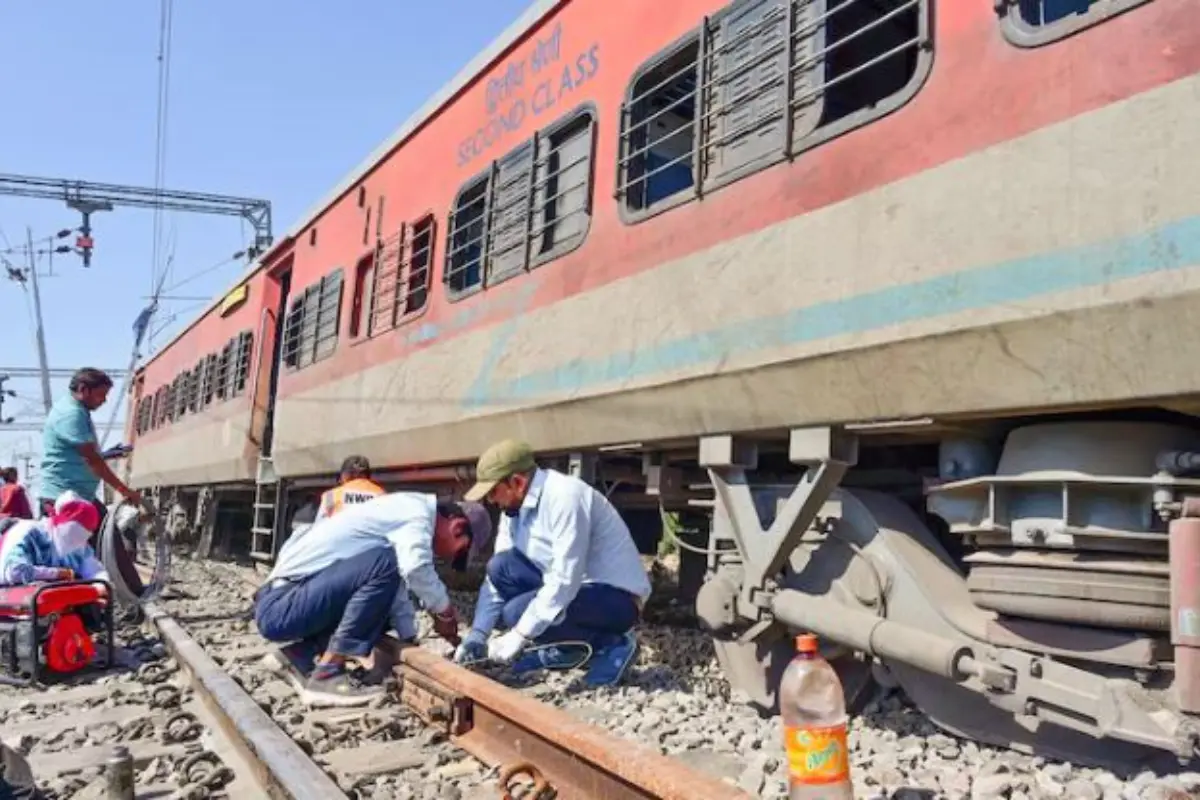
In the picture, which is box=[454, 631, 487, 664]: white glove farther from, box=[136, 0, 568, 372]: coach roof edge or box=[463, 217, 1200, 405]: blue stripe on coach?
box=[136, 0, 568, 372]: coach roof edge

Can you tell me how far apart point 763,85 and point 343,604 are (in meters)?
2.94

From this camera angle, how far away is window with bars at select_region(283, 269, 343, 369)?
350 inches

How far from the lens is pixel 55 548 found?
19.8 feet

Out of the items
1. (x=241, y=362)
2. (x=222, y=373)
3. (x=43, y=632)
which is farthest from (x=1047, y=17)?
(x=222, y=373)

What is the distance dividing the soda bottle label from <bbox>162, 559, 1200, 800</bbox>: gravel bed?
457mm

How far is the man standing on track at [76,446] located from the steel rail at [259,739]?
1.90 metres

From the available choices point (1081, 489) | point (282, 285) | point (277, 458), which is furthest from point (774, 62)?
point (282, 285)

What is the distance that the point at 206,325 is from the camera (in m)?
15.9

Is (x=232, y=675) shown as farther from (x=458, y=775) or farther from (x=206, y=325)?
(x=206, y=325)

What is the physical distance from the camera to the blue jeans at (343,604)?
14.9 feet

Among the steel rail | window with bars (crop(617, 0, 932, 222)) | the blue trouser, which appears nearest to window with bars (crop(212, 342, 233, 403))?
the steel rail

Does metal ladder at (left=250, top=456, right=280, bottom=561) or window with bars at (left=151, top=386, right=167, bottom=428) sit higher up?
window with bars at (left=151, top=386, right=167, bottom=428)

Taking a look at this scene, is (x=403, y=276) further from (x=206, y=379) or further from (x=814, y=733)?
(x=206, y=379)

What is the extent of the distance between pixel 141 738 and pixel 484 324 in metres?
2.85
